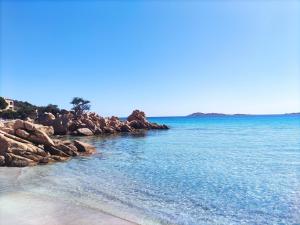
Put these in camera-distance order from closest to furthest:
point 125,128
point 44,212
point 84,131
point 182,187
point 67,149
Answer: point 44,212, point 182,187, point 67,149, point 84,131, point 125,128

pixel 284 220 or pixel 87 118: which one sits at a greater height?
pixel 87 118

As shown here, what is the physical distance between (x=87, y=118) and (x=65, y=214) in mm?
59663

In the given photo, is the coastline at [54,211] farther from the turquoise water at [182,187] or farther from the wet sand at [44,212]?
the turquoise water at [182,187]

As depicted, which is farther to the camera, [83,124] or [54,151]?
[83,124]

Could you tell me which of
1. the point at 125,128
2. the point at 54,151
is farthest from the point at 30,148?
the point at 125,128

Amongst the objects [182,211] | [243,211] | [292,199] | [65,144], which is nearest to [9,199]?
[182,211]

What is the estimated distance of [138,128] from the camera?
8362 cm

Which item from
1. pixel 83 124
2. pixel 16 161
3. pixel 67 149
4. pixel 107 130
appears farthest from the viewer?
pixel 107 130

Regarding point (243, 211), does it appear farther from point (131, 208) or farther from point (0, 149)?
point (0, 149)

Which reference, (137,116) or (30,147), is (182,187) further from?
(137,116)

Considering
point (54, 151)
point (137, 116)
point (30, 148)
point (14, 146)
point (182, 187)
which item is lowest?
point (182, 187)

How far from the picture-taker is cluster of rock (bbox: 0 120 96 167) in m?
25.2

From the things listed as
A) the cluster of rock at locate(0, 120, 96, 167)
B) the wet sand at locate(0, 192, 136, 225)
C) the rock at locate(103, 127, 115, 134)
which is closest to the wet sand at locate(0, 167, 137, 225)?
the wet sand at locate(0, 192, 136, 225)

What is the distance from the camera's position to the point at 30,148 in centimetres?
2700
